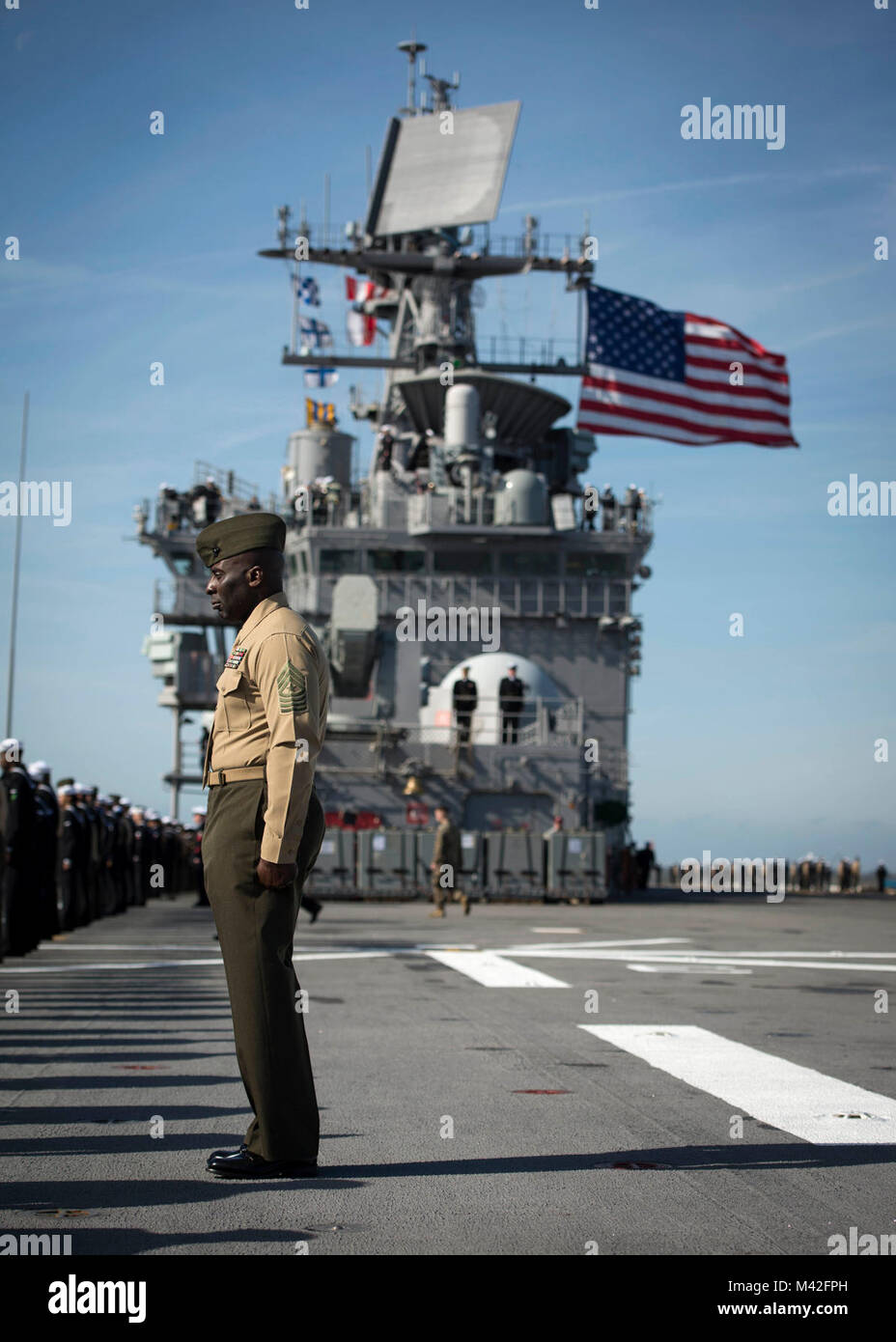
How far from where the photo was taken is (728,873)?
6084 cm

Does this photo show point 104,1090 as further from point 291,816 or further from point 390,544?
point 390,544

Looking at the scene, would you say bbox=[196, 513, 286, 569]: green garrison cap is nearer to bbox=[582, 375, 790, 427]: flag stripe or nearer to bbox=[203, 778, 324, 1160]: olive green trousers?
bbox=[203, 778, 324, 1160]: olive green trousers

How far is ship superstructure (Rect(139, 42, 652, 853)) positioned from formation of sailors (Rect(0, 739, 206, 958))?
6078mm

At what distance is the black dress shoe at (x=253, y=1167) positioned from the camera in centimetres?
445

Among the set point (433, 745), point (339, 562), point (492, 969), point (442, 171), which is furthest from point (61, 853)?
point (442, 171)

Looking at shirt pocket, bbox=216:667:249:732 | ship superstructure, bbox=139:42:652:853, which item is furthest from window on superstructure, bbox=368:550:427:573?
shirt pocket, bbox=216:667:249:732

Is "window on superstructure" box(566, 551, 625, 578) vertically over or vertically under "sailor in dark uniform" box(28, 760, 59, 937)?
over

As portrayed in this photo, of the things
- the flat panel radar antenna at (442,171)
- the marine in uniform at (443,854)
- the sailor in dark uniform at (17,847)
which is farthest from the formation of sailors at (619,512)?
the sailor in dark uniform at (17,847)

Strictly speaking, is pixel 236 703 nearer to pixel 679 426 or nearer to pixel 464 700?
pixel 679 426

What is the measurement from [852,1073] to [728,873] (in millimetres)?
55360

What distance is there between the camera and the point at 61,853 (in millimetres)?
17797

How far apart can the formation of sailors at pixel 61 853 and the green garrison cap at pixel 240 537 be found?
8650 millimetres

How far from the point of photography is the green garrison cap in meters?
4.86
